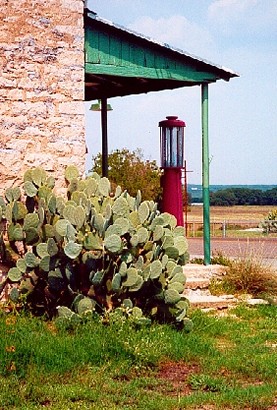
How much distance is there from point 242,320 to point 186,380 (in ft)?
9.42

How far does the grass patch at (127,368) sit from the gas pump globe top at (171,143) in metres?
3.71

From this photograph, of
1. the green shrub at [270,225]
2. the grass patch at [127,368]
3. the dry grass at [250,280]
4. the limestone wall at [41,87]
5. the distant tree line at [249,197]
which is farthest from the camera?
the distant tree line at [249,197]

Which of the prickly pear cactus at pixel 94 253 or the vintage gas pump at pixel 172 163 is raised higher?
the vintage gas pump at pixel 172 163

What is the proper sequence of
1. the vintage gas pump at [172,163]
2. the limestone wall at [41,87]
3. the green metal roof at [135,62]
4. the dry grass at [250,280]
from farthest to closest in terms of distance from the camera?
the vintage gas pump at [172,163] < the dry grass at [250,280] < the green metal roof at [135,62] < the limestone wall at [41,87]

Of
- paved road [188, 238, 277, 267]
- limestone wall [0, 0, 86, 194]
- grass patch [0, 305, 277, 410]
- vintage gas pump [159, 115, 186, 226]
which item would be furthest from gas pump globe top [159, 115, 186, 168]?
grass patch [0, 305, 277, 410]

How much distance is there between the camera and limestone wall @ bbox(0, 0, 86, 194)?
8.60 meters

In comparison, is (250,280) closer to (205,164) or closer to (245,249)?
(205,164)

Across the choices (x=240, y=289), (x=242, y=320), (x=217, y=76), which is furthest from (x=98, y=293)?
(x=217, y=76)

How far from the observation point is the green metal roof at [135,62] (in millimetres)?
9445

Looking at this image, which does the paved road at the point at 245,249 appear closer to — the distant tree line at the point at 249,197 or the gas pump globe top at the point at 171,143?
the gas pump globe top at the point at 171,143

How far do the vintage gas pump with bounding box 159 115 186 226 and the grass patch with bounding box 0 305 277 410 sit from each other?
3287mm

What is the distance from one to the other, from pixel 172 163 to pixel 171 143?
308 mm

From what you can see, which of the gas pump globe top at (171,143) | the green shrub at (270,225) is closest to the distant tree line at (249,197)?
the green shrub at (270,225)

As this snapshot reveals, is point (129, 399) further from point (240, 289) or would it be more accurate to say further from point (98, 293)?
point (240, 289)
